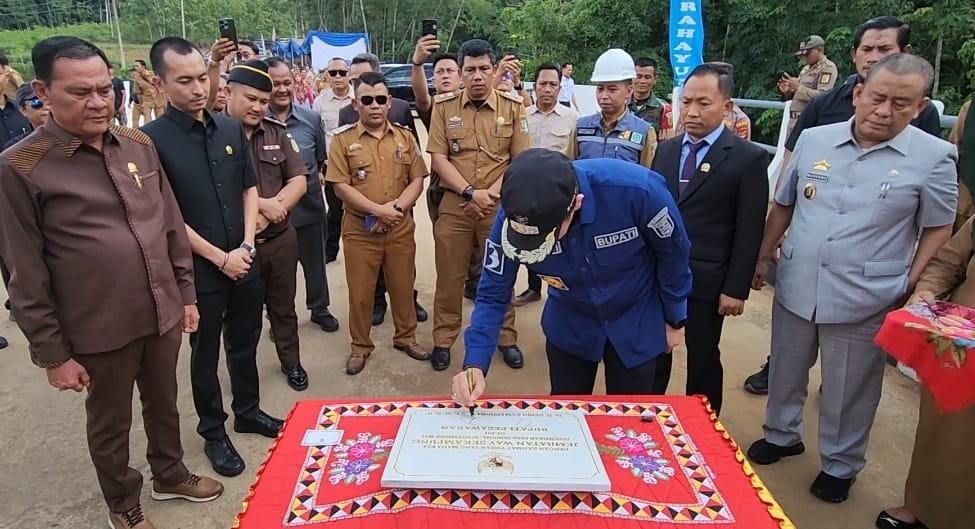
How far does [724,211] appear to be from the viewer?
2.40 meters

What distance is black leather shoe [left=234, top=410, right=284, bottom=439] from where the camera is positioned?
9.43 feet

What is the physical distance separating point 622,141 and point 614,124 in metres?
0.11

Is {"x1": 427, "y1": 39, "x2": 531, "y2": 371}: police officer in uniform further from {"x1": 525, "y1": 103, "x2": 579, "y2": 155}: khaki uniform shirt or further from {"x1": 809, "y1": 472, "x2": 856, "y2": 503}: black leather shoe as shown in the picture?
{"x1": 809, "y1": 472, "x2": 856, "y2": 503}: black leather shoe

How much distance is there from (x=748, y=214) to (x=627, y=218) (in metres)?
0.83

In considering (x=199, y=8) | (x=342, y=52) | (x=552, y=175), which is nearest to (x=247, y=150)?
(x=552, y=175)

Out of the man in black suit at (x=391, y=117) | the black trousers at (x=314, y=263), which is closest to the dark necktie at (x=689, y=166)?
the man in black suit at (x=391, y=117)

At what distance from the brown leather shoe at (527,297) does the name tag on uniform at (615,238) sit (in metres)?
2.63

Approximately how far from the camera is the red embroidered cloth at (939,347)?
138 cm

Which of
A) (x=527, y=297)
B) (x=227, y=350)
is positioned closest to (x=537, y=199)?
(x=227, y=350)

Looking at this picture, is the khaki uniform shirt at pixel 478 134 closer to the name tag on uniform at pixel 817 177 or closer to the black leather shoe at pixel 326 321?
the black leather shoe at pixel 326 321

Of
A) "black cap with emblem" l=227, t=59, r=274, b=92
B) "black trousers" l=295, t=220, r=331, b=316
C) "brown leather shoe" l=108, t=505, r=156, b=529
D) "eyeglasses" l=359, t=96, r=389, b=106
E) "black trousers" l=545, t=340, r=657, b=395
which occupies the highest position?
"black cap with emblem" l=227, t=59, r=274, b=92

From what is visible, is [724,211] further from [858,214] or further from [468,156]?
[468,156]

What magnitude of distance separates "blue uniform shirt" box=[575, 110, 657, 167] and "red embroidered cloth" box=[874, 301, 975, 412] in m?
1.94

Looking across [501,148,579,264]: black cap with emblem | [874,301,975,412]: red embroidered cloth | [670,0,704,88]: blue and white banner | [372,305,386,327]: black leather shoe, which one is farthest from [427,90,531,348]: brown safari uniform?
[670,0,704,88]: blue and white banner
